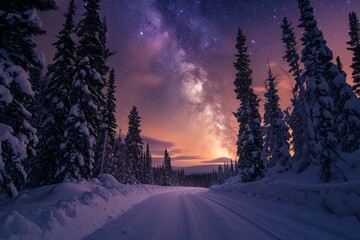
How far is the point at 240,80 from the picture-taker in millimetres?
28609

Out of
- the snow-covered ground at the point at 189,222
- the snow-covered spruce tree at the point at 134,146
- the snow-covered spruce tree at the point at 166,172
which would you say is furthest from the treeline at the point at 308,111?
the snow-covered spruce tree at the point at 166,172

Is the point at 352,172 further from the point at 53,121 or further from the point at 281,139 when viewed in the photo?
the point at 53,121

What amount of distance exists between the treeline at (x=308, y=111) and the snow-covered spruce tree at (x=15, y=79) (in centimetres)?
1662

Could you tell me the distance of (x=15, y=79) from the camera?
8.01 m

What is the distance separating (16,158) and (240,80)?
25440 millimetres

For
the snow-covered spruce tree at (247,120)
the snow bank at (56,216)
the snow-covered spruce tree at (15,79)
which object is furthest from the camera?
the snow-covered spruce tree at (247,120)

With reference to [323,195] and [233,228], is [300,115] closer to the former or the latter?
[323,195]

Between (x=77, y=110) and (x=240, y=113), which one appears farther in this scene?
(x=240, y=113)

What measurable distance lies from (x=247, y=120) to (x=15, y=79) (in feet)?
78.9

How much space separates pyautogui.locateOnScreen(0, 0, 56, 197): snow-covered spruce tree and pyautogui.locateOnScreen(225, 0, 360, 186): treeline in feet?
54.5

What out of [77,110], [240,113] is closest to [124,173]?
[240,113]

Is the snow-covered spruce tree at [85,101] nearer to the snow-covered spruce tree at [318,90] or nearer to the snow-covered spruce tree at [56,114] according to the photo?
the snow-covered spruce tree at [56,114]

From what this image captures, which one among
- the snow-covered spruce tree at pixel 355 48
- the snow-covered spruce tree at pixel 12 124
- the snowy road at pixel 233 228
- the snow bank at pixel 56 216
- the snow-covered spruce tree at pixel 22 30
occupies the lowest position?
the snowy road at pixel 233 228

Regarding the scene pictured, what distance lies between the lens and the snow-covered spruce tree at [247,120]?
25.2 meters
